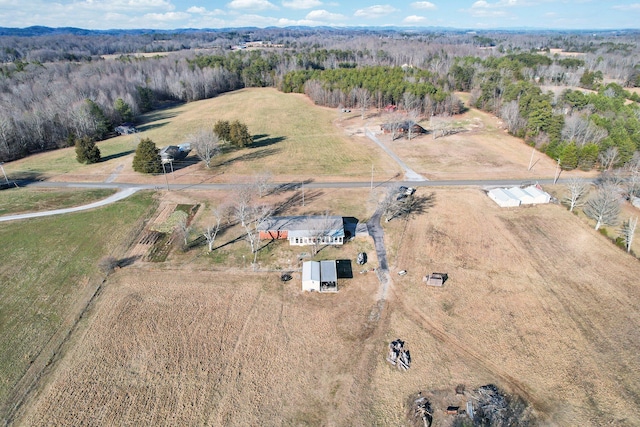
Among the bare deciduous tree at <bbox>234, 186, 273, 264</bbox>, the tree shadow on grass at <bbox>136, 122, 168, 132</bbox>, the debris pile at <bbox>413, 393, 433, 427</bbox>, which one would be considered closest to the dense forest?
the tree shadow on grass at <bbox>136, 122, 168, 132</bbox>

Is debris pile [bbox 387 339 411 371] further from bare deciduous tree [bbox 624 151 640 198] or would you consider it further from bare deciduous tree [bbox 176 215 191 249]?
bare deciduous tree [bbox 624 151 640 198]

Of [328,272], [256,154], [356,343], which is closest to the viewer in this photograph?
[356,343]

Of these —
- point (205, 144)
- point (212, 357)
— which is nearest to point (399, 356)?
point (212, 357)

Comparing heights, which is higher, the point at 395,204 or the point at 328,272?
the point at 395,204

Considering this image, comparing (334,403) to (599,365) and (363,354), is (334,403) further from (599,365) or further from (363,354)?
(599,365)

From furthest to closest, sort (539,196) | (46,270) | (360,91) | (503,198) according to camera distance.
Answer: (360,91) → (539,196) → (503,198) → (46,270)

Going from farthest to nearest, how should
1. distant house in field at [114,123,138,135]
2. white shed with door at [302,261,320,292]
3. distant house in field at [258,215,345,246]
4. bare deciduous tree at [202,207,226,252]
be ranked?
distant house in field at [114,123,138,135] → distant house in field at [258,215,345,246] → bare deciduous tree at [202,207,226,252] → white shed with door at [302,261,320,292]

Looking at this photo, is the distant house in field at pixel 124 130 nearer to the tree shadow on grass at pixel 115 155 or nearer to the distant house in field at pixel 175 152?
the tree shadow on grass at pixel 115 155

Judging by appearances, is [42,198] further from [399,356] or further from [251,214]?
[399,356]
